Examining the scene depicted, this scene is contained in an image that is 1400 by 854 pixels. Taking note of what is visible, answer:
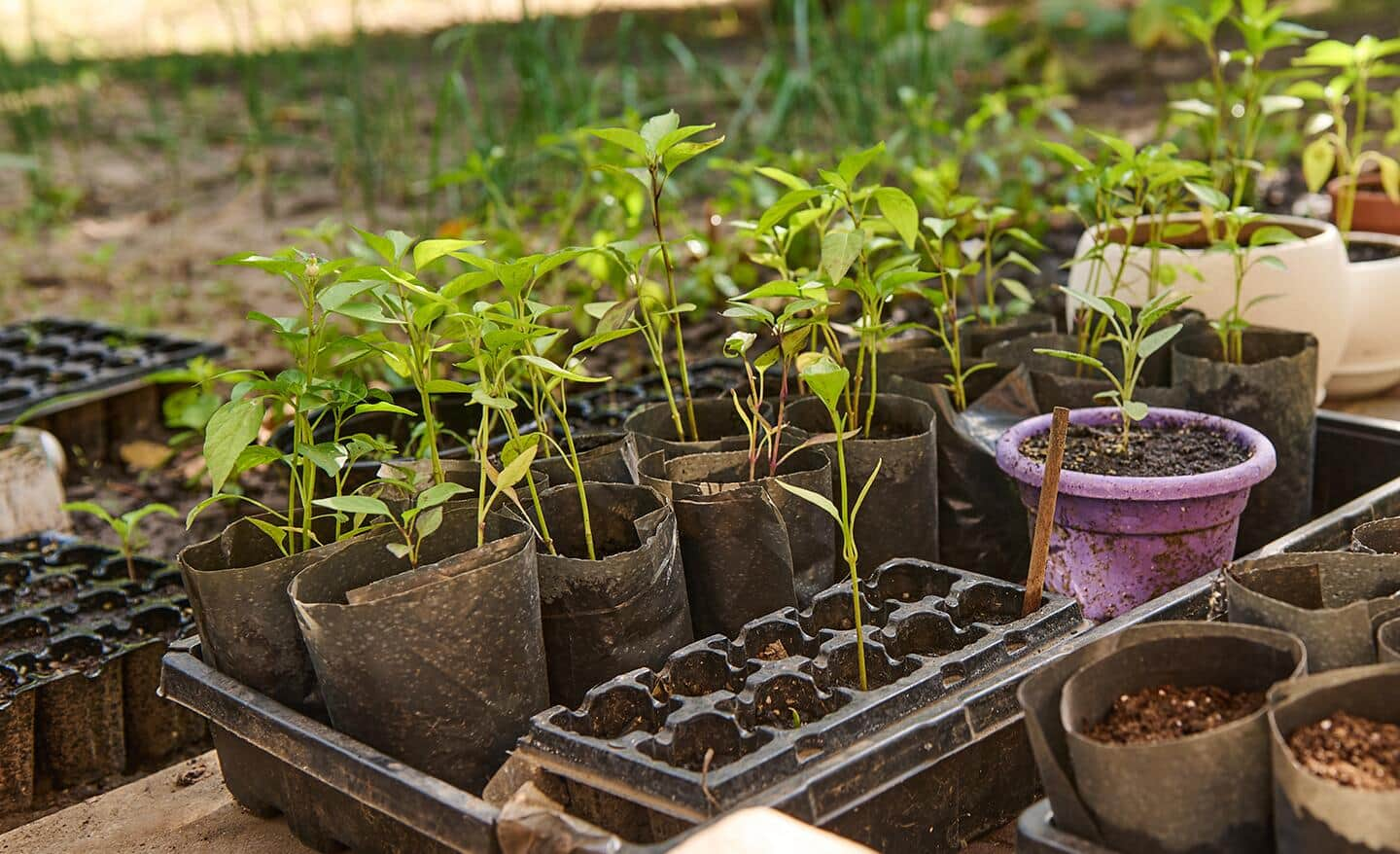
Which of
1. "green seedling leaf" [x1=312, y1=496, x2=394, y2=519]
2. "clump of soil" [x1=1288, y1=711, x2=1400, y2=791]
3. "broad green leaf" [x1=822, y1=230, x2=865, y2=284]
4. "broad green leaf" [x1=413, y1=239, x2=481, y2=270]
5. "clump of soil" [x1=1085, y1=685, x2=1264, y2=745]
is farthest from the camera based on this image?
"broad green leaf" [x1=822, y1=230, x2=865, y2=284]

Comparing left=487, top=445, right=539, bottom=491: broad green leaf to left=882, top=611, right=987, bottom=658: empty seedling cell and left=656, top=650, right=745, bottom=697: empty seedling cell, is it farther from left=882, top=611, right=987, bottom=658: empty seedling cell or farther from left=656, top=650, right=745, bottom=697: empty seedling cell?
left=882, top=611, right=987, bottom=658: empty seedling cell

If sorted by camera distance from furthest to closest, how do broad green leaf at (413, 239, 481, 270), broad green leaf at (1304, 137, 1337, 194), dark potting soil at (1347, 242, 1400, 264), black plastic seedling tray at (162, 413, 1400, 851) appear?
dark potting soil at (1347, 242, 1400, 264) < broad green leaf at (1304, 137, 1337, 194) < broad green leaf at (413, 239, 481, 270) < black plastic seedling tray at (162, 413, 1400, 851)

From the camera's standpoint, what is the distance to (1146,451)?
2.04 metres

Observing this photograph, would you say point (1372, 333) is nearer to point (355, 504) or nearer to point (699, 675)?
point (699, 675)

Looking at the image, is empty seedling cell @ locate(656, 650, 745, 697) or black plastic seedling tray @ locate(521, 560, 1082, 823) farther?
empty seedling cell @ locate(656, 650, 745, 697)

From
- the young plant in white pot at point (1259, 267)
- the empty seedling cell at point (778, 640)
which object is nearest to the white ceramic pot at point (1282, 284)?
the young plant in white pot at point (1259, 267)

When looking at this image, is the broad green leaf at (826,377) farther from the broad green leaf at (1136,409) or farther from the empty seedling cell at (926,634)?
the broad green leaf at (1136,409)

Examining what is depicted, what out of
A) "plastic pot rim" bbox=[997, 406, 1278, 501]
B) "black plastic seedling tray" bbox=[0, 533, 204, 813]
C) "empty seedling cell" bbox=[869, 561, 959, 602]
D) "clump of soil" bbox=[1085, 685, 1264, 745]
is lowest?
"black plastic seedling tray" bbox=[0, 533, 204, 813]

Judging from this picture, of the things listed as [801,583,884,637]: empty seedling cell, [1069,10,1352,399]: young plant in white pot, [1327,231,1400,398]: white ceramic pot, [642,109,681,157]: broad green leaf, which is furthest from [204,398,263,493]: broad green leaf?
[1327,231,1400,398]: white ceramic pot

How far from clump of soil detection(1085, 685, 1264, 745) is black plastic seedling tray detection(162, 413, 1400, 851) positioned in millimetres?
210

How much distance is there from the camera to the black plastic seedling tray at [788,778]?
1458 mm

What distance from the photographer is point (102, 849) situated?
180 cm

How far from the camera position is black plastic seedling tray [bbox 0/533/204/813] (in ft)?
6.82

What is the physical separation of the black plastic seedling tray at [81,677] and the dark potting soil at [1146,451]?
1386mm
